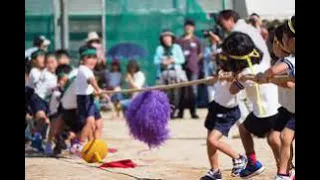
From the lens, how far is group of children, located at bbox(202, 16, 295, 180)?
6516 mm

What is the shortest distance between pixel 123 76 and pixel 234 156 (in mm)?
9868

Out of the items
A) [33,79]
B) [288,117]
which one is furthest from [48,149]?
[288,117]

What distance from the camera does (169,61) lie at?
49.9ft

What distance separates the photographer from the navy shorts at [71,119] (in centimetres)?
974

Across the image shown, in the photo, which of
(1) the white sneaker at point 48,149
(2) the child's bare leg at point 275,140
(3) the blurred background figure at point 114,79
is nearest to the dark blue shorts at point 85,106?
(1) the white sneaker at point 48,149

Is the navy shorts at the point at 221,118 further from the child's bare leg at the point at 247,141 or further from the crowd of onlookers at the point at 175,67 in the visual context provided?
the crowd of onlookers at the point at 175,67

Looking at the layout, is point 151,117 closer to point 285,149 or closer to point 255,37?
point 255,37

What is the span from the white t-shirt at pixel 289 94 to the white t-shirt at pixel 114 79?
10075 mm

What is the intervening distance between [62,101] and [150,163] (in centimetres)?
175

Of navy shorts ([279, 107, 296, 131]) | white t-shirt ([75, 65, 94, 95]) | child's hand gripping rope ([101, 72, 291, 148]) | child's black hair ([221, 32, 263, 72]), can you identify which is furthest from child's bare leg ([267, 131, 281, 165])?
white t-shirt ([75, 65, 94, 95])

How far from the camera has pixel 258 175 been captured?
295 inches

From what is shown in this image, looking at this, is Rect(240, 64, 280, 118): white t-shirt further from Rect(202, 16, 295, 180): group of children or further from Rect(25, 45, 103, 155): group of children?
Rect(25, 45, 103, 155): group of children

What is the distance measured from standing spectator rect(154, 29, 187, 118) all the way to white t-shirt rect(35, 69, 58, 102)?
4.85 meters

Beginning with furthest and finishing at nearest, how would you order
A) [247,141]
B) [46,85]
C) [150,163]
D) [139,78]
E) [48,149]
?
1. [139,78]
2. [46,85]
3. [48,149]
4. [150,163]
5. [247,141]
